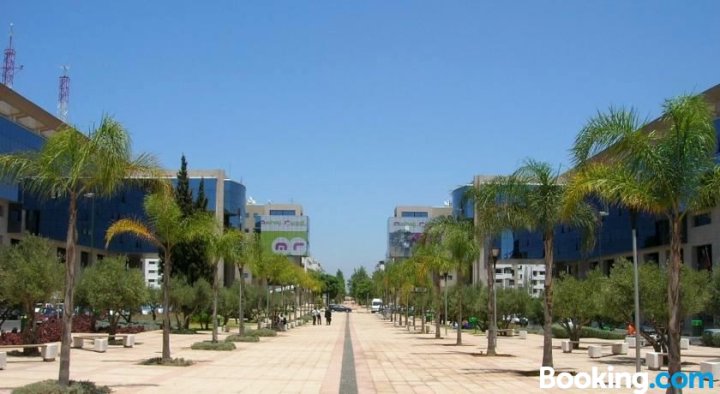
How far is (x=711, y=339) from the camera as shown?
143ft

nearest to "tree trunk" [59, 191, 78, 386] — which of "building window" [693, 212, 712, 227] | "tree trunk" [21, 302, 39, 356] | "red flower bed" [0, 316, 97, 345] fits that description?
"tree trunk" [21, 302, 39, 356]

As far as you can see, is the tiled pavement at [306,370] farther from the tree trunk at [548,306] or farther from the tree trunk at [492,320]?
the tree trunk at [548,306]

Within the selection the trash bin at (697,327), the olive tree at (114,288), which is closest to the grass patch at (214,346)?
the olive tree at (114,288)

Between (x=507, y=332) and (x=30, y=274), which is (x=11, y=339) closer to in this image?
(x=30, y=274)

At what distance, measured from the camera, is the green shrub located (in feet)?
141

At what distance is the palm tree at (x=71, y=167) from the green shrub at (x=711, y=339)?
119 ft

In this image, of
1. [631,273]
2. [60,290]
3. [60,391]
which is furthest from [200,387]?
[631,273]

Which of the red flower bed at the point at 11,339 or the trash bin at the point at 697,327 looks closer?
the red flower bed at the point at 11,339

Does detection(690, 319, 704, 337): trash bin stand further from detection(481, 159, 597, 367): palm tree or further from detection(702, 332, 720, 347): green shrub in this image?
detection(481, 159, 597, 367): palm tree

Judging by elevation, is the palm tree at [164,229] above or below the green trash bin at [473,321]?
above

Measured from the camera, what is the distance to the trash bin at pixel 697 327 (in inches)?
2197

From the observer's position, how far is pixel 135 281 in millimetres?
40344

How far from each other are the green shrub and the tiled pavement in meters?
8.76

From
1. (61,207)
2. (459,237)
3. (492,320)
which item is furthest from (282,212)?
(492,320)
